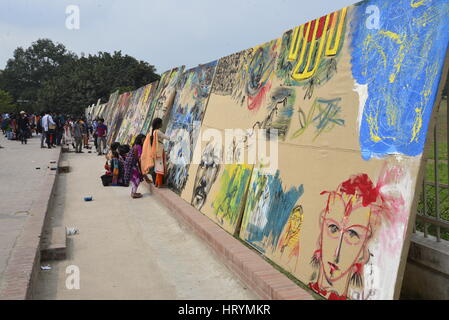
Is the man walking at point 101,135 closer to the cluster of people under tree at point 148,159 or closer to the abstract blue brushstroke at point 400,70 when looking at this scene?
the cluster of people under tree at point 148,159

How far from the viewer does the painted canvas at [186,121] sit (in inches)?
319

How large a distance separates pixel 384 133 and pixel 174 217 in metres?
4.53

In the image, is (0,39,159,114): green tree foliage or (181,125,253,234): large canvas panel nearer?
(181,125,253,234): large canvas panel

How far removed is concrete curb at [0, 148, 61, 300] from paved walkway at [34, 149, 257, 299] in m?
0.25

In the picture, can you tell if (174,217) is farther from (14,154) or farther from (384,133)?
(14,154)

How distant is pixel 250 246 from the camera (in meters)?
4.89

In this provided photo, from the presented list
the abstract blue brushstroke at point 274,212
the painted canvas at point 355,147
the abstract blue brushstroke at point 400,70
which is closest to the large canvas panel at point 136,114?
the abstract blue brushstroke at point 274,212

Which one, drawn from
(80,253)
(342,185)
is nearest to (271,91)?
(342,185)

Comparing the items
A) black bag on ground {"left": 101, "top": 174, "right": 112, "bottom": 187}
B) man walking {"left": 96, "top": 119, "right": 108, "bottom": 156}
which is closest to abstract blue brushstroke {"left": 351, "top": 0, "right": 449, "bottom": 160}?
black bag on ground {"left": 101, "top": 174, "right": 112, "bottom": 187}

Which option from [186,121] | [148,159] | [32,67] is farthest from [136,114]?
[32,67]

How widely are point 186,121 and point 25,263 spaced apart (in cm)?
490

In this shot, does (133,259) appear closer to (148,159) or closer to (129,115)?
(148,159)

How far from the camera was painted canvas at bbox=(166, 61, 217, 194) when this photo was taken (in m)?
8.10

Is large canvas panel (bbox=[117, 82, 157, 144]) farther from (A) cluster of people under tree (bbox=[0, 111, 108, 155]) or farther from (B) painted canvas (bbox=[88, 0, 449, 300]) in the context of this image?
(B) painted canvas (bbox=[88, 0, 449, 300])
